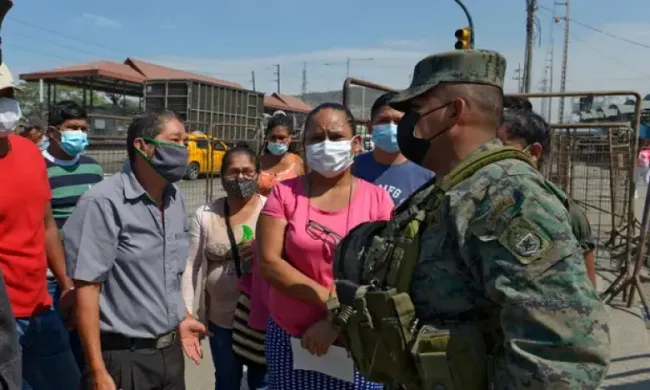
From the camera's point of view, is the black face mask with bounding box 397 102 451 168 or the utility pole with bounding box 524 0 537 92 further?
the utility pole with bounding box 524 0 537 92

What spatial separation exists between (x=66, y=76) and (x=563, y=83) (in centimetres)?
2869

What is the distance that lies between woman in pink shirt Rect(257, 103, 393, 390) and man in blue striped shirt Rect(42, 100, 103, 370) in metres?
1.99

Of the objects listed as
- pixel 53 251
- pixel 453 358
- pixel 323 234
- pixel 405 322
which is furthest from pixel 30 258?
pixel 453 358

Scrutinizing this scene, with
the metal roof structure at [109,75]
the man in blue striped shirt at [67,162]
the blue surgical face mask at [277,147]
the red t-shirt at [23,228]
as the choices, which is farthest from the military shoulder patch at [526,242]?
the metal roof structure at [109,75]

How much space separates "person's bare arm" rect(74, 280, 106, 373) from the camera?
223 cm

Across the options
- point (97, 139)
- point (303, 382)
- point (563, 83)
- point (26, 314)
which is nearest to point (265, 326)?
point (303, 382)

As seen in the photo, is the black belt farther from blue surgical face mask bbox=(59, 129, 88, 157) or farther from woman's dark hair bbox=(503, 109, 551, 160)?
blue surgical face mask bbox=(59, 129, 88, 157)

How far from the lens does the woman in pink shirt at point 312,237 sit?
2369 millimetres

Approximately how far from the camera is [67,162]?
163 inches

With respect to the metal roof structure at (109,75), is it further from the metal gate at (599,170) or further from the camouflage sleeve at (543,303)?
the camouflage sleeve at (543,303)

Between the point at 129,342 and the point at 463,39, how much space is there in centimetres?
172

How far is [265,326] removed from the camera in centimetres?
299

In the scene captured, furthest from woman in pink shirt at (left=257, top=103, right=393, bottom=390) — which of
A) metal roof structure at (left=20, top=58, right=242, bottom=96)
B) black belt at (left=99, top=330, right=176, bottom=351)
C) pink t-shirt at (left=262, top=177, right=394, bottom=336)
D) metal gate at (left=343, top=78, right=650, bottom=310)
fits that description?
metal roof structure at (left=20, top=58, right=242, bottom=96)

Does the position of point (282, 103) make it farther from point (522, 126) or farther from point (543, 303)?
point (543, 303)
